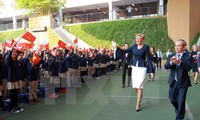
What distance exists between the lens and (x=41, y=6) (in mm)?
29500

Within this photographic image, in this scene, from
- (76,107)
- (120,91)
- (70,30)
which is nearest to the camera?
(76,107)

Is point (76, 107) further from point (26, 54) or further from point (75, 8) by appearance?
point (75, 8)

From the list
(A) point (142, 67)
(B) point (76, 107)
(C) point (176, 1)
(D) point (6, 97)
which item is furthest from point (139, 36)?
(C) point (176, 1)

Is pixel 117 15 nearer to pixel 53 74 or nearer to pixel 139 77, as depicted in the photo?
pixel 53 74

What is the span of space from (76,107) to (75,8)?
105 feet

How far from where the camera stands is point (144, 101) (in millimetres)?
8164

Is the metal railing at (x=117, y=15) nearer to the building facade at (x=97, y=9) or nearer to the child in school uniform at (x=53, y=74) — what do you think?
the building facade at (x=97, y=9)

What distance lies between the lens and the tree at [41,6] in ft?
95.9

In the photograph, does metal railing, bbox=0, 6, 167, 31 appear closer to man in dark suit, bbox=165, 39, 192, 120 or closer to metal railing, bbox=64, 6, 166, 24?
metal railing, bbox=64, 6, 166, 24

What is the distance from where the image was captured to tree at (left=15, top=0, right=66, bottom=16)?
29.2 m

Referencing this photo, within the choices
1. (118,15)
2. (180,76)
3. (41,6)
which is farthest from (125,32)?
(180,76)

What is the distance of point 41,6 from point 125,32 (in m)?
10.2

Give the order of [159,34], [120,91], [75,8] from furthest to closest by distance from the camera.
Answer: [75,8] → [159,34] → [120,91]

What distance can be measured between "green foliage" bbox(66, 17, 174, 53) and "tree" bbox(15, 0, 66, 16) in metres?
2.91
